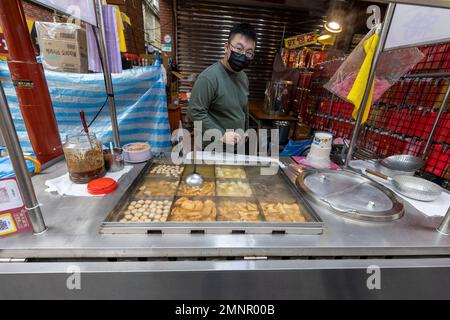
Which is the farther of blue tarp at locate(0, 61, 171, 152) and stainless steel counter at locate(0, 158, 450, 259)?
blue tarp at locate(0, 61, 171, 152)

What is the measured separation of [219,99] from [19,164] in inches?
62.1

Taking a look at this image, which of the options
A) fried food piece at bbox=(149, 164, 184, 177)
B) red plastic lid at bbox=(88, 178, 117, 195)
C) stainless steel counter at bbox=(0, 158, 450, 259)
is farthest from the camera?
fried food piece at bbox=(149, 164, 184, 177)

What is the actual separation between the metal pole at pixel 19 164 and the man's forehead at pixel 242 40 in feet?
5.44

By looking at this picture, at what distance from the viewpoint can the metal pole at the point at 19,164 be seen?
0.65 metres

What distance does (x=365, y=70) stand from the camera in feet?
4.42

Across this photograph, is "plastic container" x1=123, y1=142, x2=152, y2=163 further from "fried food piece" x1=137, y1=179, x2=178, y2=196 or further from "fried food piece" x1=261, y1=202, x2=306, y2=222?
"fried food piece" x1=261, y1=202, x2=306, y2=222

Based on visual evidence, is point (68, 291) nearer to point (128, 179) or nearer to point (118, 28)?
point (128, 179)

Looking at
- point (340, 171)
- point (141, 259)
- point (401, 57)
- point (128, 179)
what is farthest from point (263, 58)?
point (141, 259)

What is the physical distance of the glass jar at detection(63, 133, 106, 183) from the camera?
109 centimetres

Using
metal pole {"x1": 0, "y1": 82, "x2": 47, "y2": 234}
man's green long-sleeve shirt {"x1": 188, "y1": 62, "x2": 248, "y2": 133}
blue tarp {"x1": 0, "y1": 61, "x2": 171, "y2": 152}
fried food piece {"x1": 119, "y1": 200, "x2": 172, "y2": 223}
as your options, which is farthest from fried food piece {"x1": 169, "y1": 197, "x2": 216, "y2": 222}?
blue tarp {"x1": 0, "y1": 61, "x2": 171, "y2": 152}

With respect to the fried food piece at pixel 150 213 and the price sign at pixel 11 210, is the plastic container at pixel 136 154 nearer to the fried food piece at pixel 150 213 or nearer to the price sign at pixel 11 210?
the fried food piece at pixel 150 213

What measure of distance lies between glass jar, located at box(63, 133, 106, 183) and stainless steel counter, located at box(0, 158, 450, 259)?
0.15 meters

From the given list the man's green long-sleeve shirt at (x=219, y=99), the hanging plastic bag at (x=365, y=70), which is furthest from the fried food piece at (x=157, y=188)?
the hanging plastic bag at (x=365, y=70)

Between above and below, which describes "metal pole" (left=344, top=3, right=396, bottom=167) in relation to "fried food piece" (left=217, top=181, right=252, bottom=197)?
above
